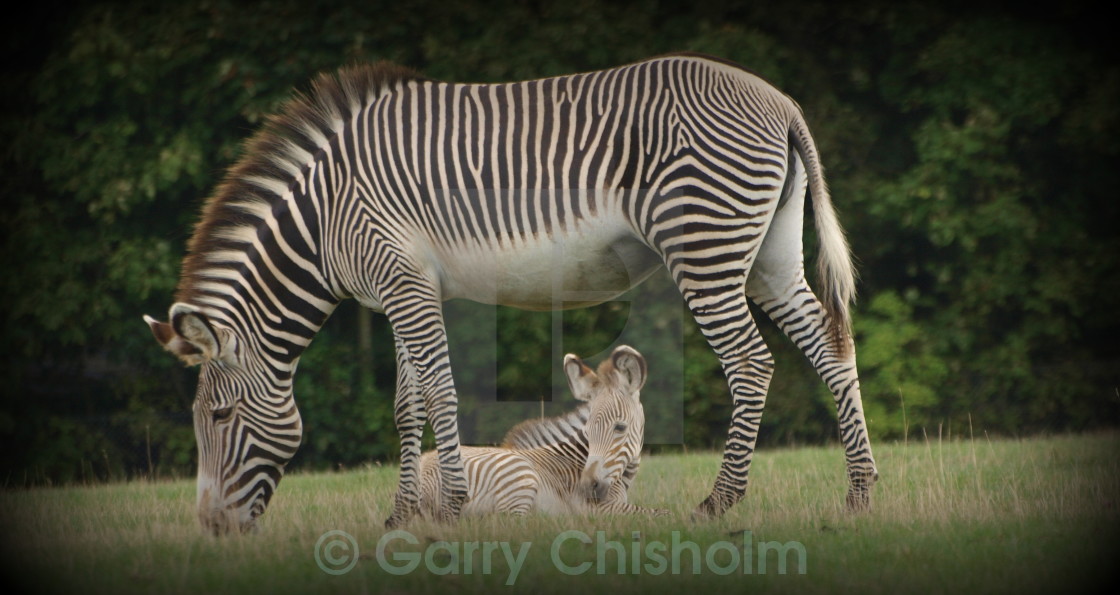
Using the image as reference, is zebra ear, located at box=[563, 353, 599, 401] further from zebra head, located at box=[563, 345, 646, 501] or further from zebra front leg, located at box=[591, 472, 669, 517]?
zebra front leg, located at box=[591, 472, 669, 517]

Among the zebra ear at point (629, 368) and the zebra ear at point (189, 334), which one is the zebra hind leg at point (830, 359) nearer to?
the zebra ear at point (629, 368)

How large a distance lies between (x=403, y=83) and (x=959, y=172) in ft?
21.7

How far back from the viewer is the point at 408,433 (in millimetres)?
6820

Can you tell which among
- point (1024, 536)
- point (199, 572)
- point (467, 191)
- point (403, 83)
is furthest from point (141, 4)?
point (1024, 536)

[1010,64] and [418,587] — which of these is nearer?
[418,587]

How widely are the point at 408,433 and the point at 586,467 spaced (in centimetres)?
122

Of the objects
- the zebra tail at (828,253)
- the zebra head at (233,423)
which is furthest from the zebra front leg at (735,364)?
the zebra head at (233,423)

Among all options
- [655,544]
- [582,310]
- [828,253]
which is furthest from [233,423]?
[582,310]

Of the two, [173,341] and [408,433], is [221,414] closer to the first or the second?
[173,341]

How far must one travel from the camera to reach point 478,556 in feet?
18.0

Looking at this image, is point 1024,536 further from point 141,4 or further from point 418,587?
point 141,4

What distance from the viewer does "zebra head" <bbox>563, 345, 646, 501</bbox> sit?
6.52 meters

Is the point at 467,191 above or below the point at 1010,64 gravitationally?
below

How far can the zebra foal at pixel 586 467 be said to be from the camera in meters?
6.54
